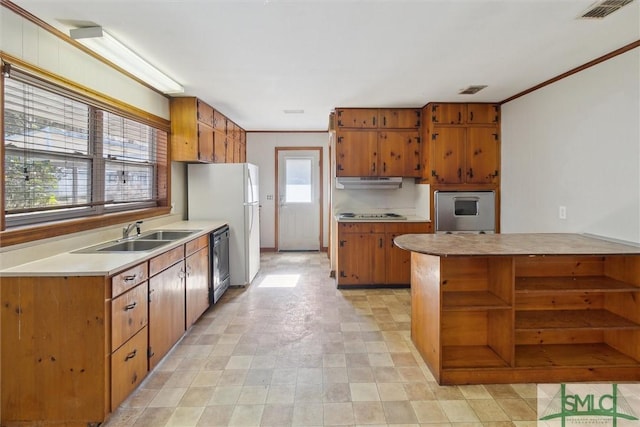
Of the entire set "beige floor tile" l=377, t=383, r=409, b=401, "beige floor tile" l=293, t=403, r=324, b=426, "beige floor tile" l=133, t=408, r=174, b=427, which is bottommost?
"beige floor tile" l=133, t=408, r=174, b=427

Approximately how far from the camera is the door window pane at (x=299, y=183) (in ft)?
22.0

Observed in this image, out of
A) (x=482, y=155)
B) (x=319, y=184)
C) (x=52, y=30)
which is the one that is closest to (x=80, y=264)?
(x=52, y=30)

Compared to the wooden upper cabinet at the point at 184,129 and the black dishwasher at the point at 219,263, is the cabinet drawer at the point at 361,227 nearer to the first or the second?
the black dishwasher at the point at 219,263

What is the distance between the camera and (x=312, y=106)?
4531 mm

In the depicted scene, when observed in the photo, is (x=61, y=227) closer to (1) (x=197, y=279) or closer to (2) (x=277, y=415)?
(1) (x=197, y=279)

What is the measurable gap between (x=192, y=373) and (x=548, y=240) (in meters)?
2.91

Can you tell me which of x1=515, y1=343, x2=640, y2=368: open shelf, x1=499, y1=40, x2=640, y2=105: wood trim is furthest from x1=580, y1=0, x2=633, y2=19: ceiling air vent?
x1=515, y1=343, x2=640, y2=368: open shelf

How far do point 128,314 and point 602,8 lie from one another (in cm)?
346

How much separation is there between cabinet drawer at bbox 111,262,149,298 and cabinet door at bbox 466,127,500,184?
3.85 m

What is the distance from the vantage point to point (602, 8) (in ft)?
6.72

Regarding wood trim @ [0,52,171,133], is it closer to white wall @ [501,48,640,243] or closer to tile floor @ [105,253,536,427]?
tile floor @ [105,253,536,427]

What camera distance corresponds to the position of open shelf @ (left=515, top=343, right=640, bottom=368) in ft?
7.64

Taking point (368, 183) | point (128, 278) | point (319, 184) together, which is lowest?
point (128, 278)

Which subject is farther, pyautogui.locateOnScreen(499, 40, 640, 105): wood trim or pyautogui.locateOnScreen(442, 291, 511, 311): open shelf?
pyautogui.locateOnScreen(499, 40, 640, 105): wood trim
